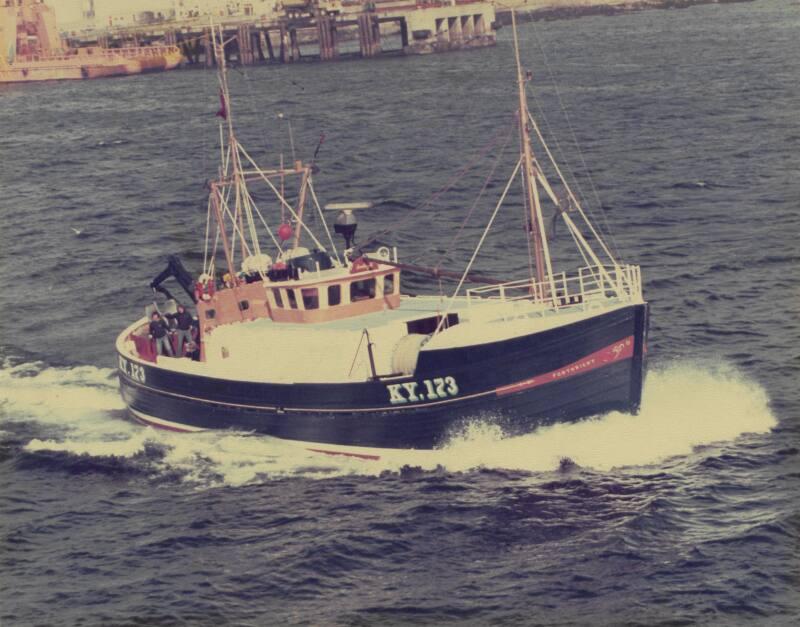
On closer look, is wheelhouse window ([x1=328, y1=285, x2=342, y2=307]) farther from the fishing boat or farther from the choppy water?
the choppy water

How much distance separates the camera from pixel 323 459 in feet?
131

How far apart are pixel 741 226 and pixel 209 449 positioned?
34.6m

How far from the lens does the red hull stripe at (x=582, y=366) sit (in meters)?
38.2

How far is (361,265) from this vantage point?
140 feet

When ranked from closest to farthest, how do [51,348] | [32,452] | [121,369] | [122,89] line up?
1. [32,452]
2. [121,369]
3. [51,348]
4. [122,89]

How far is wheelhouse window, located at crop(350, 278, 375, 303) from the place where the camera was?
4272 cm

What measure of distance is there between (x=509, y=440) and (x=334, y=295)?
7.91 metres

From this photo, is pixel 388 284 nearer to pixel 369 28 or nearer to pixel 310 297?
pixel 310 297

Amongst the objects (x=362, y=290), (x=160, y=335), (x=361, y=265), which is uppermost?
(x=361, y=265)

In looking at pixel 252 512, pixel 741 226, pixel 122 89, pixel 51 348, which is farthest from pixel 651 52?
pixel 252 512

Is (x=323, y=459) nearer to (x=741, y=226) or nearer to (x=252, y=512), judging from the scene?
(x=252, y=512)

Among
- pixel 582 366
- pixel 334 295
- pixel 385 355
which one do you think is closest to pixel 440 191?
pixel 334 295

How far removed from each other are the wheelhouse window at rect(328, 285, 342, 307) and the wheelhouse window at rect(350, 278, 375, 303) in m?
0.43

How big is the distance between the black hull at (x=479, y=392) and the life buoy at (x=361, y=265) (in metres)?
4.93
